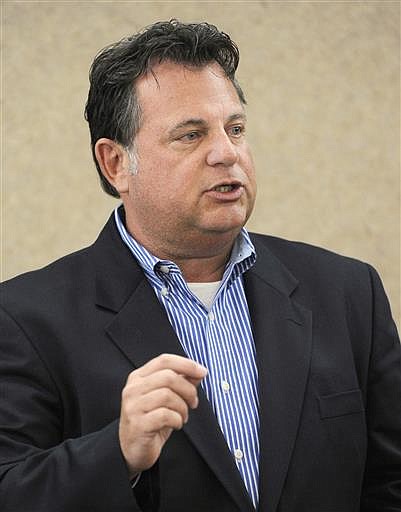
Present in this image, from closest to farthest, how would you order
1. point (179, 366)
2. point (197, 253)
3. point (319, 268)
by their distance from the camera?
1. point (179, 366)
2. point (197, 253)
3. point (319, 268)

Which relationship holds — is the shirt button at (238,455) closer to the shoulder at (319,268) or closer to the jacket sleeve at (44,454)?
the jacket sleeve at (44,454)

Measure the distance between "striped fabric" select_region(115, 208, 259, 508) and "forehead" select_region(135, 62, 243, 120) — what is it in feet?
0.80

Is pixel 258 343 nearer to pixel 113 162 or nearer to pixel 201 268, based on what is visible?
pixel 201 268

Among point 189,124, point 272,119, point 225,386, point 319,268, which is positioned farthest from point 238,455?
point 272,119

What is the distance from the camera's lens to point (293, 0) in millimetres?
3369

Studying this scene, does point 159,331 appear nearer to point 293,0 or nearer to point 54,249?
point 54,249

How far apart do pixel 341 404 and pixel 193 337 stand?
0.28m


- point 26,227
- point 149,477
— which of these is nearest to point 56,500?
point 149,477

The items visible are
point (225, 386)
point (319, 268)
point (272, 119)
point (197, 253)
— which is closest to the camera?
point (225, 386)

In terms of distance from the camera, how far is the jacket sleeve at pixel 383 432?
84.8 inches

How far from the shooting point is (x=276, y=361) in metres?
2.08

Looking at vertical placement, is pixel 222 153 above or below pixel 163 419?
above

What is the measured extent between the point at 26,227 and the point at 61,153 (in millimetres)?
218

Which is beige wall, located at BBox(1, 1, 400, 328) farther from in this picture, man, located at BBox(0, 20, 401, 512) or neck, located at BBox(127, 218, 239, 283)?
neck, located at BBox(127, 218, 239, 283)
